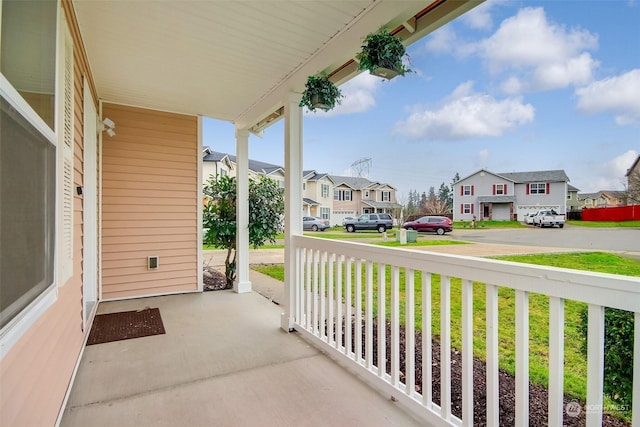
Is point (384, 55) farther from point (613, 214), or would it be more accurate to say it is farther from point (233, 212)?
point (233, 212)

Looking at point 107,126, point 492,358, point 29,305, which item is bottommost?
point 492,358

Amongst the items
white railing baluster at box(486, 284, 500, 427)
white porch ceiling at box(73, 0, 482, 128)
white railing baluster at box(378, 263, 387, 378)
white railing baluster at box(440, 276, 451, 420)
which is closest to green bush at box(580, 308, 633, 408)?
white railing baluster at box(486, 284, 500, 427)

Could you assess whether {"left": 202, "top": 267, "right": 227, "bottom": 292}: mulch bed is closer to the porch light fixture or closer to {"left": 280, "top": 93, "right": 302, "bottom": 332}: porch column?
{"left": 280, "top": 93, "right": 302, "bottom": 332}: porch column

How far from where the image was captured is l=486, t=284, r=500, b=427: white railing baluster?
143 centimetres

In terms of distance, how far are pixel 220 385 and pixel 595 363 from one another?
2.01 meters

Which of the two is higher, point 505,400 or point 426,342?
point 426,342

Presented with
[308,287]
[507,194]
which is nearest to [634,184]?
[507,194]

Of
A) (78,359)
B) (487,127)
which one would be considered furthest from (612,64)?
(78,359)

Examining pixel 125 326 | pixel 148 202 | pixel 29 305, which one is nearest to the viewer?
pixel 29 305

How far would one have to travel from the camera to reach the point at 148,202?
4.25 m

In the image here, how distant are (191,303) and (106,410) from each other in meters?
2.20

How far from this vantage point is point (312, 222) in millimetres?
3037

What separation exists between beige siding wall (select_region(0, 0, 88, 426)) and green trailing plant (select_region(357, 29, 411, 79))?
187 cm

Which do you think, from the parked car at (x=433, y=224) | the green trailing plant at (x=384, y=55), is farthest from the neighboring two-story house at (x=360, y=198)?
the green trailing plant at (x=384, y=55)
